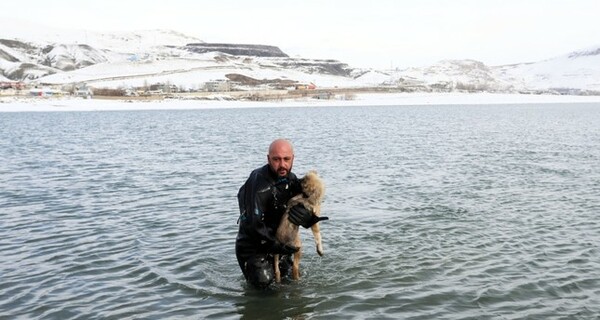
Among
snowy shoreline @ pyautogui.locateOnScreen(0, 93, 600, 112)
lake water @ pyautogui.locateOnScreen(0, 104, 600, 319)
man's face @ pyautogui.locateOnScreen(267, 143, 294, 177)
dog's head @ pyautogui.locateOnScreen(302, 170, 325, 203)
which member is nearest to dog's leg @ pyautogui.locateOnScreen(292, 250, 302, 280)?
lake water @ pyautogui.locateOnScreen(0, 104, 600, 319)

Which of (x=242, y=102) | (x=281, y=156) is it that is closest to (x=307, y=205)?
(x=281, y=156)

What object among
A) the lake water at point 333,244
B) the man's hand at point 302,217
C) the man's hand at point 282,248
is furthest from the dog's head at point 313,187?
the lake water at point 333,244

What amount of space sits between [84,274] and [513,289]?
28.7 ft

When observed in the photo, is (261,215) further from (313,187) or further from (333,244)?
(333,244)

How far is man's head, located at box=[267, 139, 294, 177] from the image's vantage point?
9.17 metres

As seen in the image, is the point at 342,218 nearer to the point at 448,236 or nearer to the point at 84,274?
the point at 448,236

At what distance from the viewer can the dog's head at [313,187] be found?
9.09 metres

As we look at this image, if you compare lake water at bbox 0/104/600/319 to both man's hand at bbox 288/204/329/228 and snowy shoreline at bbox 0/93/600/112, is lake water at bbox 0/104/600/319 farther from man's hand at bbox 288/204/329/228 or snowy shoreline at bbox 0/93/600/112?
snowy shoreline at bbox 0/93/600/112

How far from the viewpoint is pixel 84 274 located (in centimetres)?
1171

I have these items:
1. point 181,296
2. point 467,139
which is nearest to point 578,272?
point 181,296

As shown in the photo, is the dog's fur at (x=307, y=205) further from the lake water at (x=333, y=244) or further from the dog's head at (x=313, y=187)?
the lake water at (x=333, y=244)

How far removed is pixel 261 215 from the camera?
30.8ft

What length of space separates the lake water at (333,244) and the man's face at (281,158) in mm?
2469

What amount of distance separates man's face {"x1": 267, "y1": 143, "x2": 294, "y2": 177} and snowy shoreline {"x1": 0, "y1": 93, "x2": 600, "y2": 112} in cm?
12321
